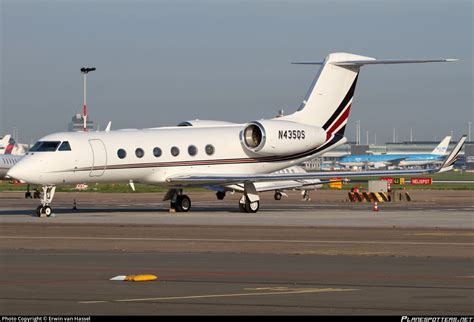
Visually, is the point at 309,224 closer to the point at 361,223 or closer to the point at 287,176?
the point at 361,223

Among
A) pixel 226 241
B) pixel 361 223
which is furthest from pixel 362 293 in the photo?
pixel 361 223

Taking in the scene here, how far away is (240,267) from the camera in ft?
58.2

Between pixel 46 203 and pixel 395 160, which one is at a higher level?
pixel 46 203

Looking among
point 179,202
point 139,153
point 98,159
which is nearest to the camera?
point 98,159

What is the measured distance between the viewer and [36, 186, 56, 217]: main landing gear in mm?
35969

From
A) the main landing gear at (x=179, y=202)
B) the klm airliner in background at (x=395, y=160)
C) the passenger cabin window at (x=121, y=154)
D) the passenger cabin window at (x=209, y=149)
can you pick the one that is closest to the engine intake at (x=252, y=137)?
the passenger cabin window at (x=209, y=149)

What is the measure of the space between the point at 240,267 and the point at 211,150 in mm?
22552

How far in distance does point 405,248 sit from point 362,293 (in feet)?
27.5

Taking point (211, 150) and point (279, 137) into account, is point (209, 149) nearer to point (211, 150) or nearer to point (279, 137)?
point (211, 150)

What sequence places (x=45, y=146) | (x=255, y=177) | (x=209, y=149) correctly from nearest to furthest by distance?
(x=45, y=146), (x=255, y=177), (x=209, y=149)

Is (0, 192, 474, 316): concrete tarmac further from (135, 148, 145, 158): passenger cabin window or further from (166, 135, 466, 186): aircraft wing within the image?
(135, 148, 145, 158): passenger cabin window

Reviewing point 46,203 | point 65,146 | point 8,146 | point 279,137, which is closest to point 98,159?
point 65,146

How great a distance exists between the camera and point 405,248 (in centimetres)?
2197

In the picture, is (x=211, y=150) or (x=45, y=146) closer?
(x=45, y=146)
